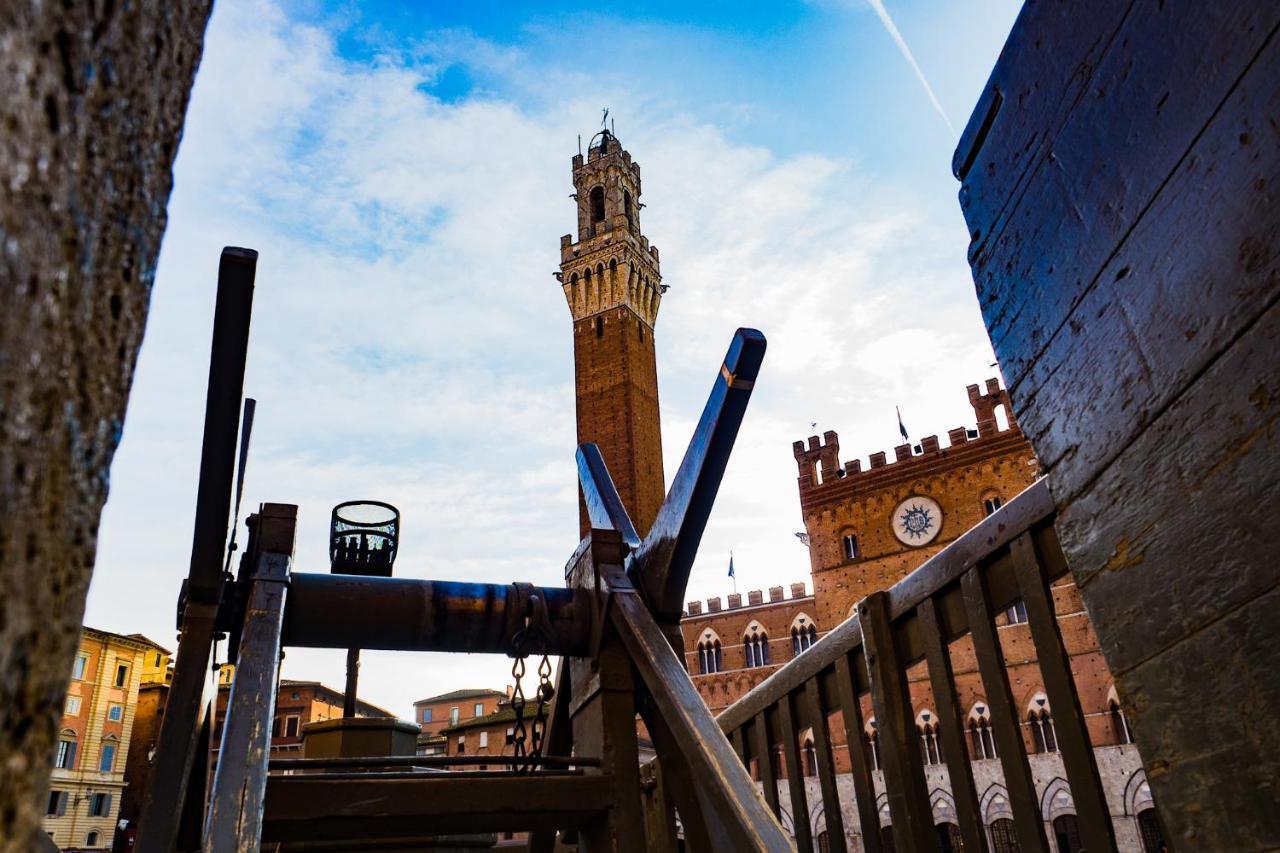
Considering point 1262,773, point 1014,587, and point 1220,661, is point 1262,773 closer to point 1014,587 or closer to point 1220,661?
point 1220,661

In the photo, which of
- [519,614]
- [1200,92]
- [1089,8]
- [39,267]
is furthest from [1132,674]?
[519,614]

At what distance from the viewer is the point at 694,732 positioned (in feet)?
8.12

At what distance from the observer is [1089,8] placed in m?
1.72

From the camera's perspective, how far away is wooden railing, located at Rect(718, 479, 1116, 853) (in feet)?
5.75

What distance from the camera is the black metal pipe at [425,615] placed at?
3.11 m

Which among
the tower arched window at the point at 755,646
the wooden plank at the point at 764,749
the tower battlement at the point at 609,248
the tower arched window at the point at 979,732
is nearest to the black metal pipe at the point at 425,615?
the wooden plank at the point at 764,749

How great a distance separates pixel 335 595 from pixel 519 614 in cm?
69

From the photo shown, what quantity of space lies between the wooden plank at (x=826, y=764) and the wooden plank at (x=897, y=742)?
13.0 inches

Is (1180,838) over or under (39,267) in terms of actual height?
under

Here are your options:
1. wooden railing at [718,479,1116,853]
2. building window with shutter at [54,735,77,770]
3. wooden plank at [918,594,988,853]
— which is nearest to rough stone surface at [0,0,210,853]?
wooden railing at [718,479,1116,853]

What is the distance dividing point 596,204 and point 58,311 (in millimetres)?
39454

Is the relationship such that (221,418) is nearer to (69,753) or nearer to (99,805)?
(69,753)

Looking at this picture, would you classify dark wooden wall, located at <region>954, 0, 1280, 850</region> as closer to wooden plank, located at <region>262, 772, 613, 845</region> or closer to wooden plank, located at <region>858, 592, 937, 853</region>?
wooden plank, located at <region>858, 592, 937, 853</region>

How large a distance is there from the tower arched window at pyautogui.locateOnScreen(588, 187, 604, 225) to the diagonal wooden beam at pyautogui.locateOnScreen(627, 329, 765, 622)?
35785mm
